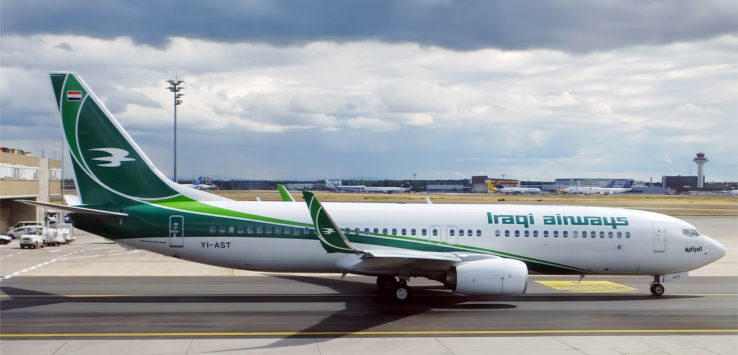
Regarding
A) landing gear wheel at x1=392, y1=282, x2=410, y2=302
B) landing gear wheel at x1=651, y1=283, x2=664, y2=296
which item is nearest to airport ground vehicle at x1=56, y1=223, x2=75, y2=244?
landing gear wheel at x1=392, y1=282, x2=410, y2=302

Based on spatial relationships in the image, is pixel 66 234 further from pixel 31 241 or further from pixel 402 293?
A: pixel 402 293

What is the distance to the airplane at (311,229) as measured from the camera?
24.2m

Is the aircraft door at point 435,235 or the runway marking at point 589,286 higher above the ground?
the aircraft door at point 435,235

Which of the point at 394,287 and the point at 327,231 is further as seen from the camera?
the point at 394,287

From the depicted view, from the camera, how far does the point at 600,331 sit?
63.1 ft

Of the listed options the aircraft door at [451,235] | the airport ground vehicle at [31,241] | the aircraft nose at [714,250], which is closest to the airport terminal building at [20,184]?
the airport ground vehicle at [31,241]

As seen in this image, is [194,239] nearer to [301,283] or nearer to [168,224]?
[168,224]

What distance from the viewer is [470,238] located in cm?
2505

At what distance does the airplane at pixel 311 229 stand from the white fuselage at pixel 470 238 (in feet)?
0.13

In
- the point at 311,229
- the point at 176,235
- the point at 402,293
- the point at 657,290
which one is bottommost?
the point at 657,290

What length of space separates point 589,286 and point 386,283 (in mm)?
9625

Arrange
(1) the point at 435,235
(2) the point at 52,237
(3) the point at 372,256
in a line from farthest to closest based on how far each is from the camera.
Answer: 1. (2) the point at 52,237
2. (1) the point at 435,235
3. (3) the point at 372,256

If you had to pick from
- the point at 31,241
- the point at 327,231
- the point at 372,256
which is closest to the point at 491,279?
the point at 372,256

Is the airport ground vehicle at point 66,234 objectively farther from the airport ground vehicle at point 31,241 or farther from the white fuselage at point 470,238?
the white fuselage at point 470,238
